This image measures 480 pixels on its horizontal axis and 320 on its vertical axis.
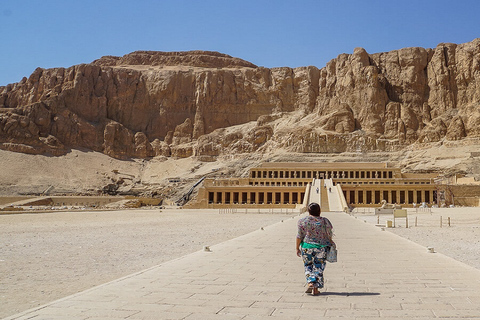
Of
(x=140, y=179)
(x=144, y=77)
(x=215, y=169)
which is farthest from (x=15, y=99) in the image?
(x=215, y=169)

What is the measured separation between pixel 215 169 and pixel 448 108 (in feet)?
158

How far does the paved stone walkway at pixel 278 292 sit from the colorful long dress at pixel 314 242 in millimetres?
472

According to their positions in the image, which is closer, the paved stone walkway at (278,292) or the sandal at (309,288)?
the paved stone walkway at (278,292)

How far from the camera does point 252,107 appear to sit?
116 meters

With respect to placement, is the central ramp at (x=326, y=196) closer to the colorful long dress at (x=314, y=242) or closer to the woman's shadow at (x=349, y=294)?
the colorful long dress at (x=314, y=242)

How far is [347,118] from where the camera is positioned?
93375 millimetres

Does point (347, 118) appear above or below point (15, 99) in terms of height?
below

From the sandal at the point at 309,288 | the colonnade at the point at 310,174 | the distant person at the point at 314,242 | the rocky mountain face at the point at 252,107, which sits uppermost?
the rocky mountain face at the point at 252,107

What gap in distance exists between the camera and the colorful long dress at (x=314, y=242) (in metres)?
7.87

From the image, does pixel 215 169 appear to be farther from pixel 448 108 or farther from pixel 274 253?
pixel 274 253

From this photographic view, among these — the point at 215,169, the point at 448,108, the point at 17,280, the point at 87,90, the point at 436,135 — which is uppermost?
the point at 87,90

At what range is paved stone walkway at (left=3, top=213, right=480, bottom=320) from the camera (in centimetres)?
626

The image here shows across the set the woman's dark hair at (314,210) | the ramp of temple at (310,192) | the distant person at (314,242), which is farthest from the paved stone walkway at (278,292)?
the ramp of temple at (310,192)

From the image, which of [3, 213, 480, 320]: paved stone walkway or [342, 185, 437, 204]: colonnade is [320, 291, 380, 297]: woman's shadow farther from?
[342, 185, 437, 204]: colonnade
